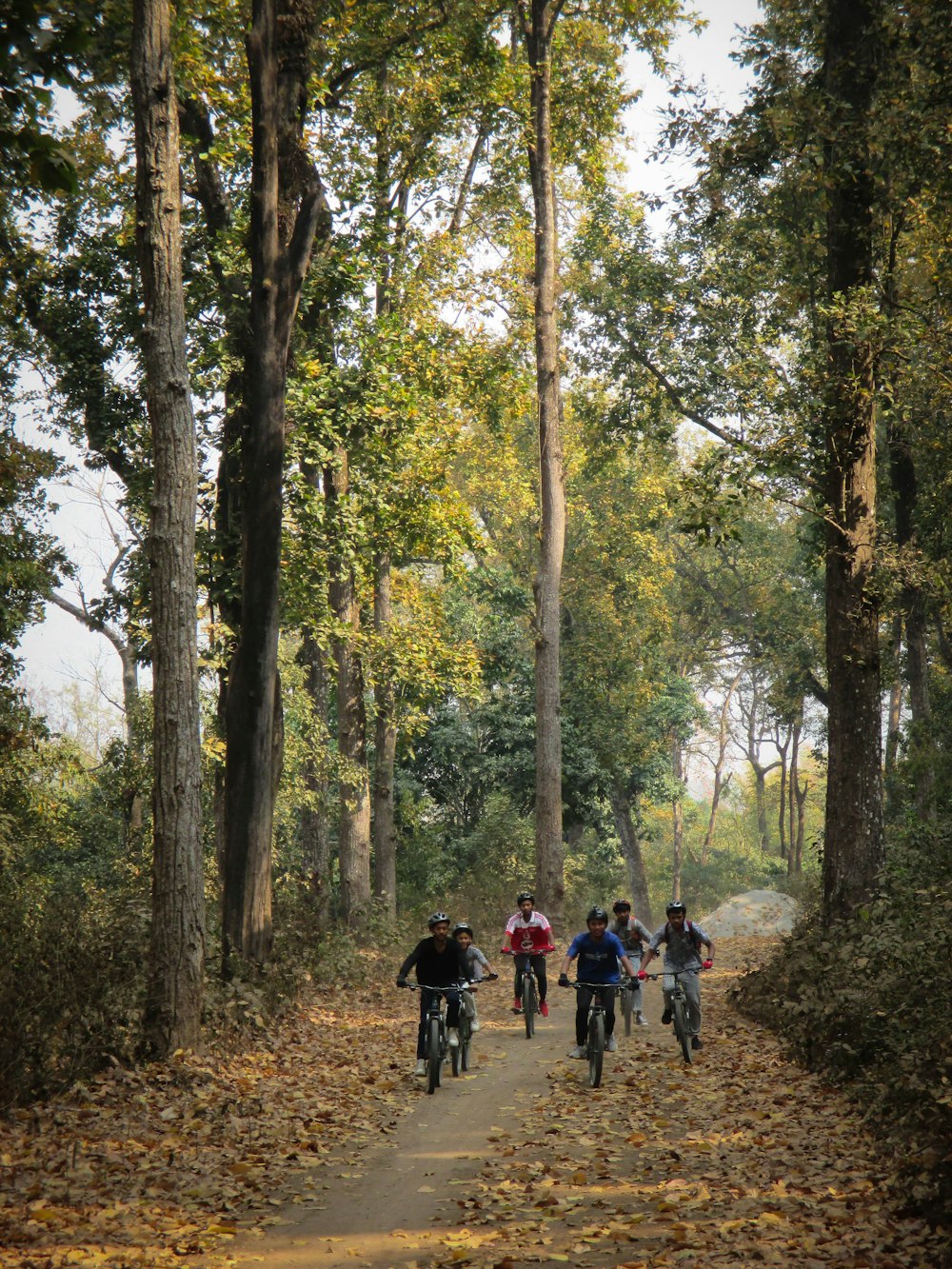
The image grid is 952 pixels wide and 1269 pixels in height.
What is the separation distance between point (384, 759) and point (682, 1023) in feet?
46.2

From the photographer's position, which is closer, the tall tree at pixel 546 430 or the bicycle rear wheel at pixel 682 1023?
the bicycle rear wheel at pixel 682 1023

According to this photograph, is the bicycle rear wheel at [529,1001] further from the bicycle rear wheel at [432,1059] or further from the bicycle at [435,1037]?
the bicycle rear wheel at [432,1059]

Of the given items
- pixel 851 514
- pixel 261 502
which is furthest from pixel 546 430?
pixel 261 502

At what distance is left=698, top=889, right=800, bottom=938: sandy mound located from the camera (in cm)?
3234

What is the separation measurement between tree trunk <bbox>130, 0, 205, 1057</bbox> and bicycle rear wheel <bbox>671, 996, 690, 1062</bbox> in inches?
210

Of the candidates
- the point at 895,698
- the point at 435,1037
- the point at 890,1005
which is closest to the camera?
the point at 890,1005

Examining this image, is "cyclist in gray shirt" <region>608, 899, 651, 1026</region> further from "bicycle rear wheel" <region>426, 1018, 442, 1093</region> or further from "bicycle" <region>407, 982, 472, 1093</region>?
"bicycle rear wheel" <region>426, 1018, 442, 1093</region>

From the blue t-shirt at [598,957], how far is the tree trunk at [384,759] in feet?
41.5

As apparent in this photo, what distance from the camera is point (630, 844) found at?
4328 cm

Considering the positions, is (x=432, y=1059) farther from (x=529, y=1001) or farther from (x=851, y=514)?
(x=851, y=514)

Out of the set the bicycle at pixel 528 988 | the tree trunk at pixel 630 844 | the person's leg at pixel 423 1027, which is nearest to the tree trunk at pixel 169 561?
the person's leg at pixel 423 1027

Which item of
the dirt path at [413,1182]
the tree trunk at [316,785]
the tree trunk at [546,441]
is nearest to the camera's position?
the dirt path at [413,1182]

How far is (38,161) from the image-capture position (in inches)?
220

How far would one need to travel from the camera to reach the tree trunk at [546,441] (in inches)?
934
